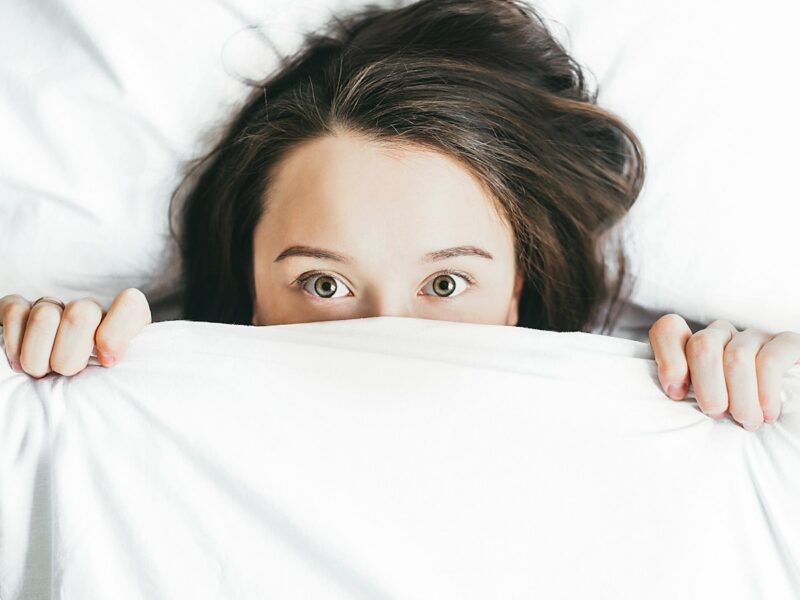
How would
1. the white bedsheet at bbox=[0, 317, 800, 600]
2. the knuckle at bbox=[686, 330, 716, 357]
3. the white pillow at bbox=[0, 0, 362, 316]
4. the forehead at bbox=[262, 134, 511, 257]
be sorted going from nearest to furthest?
the white bedsheet at bbox=[0, 317, 800, 600] → the knuckle at bbox=[686, 330, 716, 357] → the forehead at bbox=[262, 134, 511, 257] → the white pillow at bbox=[0, 0, 362, 316]

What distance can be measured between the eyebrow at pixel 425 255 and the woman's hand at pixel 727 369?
217 mm

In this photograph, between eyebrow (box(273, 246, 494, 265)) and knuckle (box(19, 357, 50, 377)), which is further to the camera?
eyebrow (box(273, 246, 494, 265))

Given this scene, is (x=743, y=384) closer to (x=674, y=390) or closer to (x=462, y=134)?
(x=674, y=390)

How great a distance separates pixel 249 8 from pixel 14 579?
706 millimetres

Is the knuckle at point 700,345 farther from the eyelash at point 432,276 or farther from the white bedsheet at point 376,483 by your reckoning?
the eyelash at point 432,276

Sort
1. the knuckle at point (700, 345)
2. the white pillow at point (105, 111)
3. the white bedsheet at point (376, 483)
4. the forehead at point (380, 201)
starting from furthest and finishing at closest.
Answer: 1. the white pillow at point (105, 111)
2. the forehead at point (380, 201)
3. the knuckle at point (700, 345)
4. the white bedsheet at point (376, 483)

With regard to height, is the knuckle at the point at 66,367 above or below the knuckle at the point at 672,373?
below

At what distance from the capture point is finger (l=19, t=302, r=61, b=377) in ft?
2.29

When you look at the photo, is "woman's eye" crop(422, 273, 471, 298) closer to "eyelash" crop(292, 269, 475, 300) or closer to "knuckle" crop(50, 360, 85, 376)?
"eyelash" crop(292, 269, 475, 300)

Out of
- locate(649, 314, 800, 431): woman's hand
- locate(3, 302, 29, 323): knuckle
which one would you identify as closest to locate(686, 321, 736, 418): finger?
locate(649, 314, 800, 431): woman's hand

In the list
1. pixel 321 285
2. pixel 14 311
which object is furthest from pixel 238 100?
pixel 14 311

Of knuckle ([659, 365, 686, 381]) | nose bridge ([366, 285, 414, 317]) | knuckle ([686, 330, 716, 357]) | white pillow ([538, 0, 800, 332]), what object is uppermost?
white pillow ([538, 0, 800, 332])

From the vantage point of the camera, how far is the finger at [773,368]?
0.72 m

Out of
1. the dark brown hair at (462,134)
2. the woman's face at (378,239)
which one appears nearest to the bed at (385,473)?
the woman's face at (378,239)
